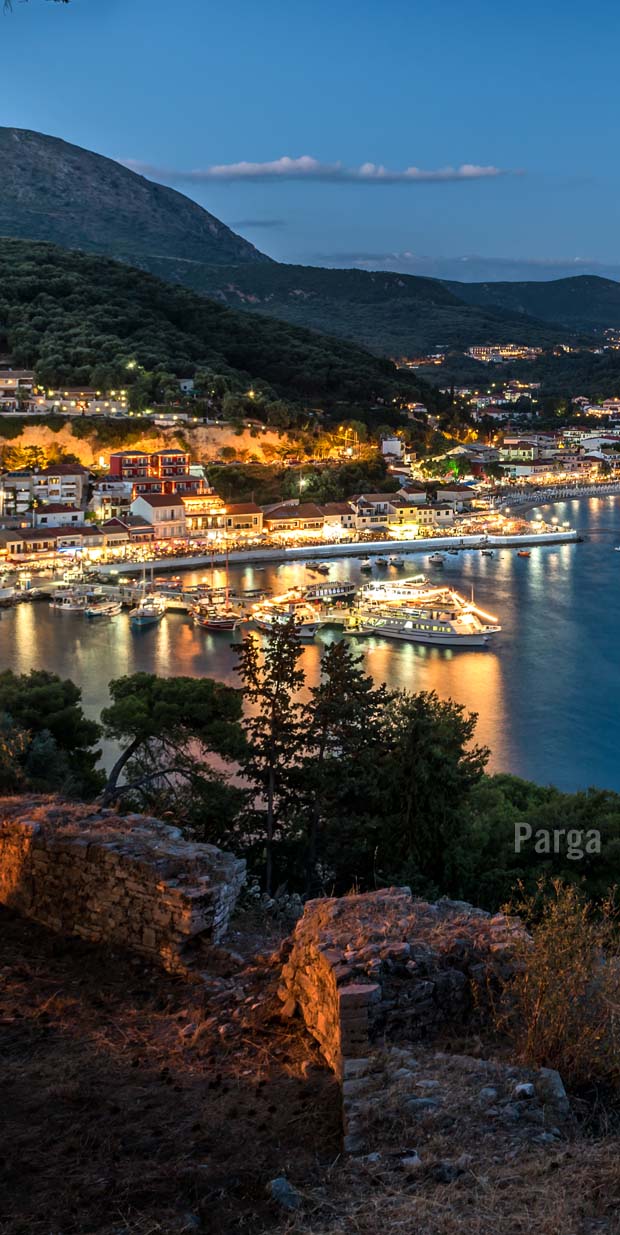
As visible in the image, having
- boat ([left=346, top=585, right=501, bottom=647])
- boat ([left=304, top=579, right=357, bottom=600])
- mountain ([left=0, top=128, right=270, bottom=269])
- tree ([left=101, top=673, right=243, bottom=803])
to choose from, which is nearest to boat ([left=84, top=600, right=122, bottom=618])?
boat ([left=304, top=579, right=357, bottom=600])

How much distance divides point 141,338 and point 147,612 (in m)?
20.0

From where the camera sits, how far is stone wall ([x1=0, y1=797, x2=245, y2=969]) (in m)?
2.76

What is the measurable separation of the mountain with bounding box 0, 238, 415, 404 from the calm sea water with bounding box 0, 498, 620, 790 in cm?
1314

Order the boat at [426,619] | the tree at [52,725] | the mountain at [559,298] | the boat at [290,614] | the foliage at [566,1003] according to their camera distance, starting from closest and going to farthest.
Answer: the foliage at [566,1003] < the tree at [52,725] < the boat at [426,619] < the boat at [290,614] < the mountain at [559,298]

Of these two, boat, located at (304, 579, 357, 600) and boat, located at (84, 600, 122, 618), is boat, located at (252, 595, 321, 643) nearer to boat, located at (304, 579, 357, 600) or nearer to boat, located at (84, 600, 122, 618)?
boat, located at (304, 579, 357, 600)

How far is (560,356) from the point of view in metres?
90.4

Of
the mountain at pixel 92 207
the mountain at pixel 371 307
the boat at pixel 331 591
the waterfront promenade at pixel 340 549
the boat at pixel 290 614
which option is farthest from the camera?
the mountain at pixel 371 307

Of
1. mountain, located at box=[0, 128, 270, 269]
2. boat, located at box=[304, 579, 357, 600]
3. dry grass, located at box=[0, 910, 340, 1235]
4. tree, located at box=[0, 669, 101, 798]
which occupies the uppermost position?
mountain, located at box=[0, 128, 270, 269]

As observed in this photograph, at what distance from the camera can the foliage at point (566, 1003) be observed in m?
2.07

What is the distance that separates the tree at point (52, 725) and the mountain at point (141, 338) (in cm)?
2549

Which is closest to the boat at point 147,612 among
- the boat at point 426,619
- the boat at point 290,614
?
the boat at point 290,614

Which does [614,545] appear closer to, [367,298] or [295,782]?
[295,782]

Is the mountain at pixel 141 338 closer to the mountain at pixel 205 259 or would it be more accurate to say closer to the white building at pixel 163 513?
the white building at pixel 163 513

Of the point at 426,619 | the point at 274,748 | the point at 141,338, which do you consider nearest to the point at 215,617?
the point at 426,619
